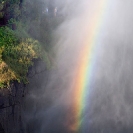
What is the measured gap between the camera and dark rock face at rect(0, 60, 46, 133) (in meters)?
7.97

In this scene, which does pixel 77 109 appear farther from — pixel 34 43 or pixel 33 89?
pixel 34 43

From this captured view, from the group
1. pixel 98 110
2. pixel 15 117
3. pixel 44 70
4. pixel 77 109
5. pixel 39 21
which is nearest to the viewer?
pixel 15 117

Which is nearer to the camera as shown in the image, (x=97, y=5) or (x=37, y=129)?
(x=37, y=129)

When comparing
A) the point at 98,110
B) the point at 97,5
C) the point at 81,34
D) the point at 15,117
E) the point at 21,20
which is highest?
the point at 97,5

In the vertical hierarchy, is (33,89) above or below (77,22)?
below

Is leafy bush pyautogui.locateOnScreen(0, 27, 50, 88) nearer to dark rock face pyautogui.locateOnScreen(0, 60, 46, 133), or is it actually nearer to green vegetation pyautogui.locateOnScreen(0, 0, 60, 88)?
green vegetation pyautogui.locateOnScreen(0, 0, 60, 88)

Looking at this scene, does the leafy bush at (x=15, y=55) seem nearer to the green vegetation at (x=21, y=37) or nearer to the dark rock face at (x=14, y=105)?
the green vegetation at (x=21, y=37)

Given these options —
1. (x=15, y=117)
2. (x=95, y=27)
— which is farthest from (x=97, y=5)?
(x=15, y=117)

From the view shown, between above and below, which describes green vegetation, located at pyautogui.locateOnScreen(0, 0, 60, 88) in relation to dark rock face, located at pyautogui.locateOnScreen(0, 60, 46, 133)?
above

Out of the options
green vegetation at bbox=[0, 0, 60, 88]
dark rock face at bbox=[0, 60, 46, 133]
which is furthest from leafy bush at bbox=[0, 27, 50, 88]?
dark rock face at bbox=[0, 60, 46, 133]

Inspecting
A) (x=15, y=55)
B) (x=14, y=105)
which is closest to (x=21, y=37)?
(x=15, y=55)

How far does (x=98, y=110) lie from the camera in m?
12.7

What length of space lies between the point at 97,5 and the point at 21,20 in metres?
5.81

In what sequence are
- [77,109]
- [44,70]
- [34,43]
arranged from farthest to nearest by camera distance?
[77,109] → [44,70] → [34,43]
